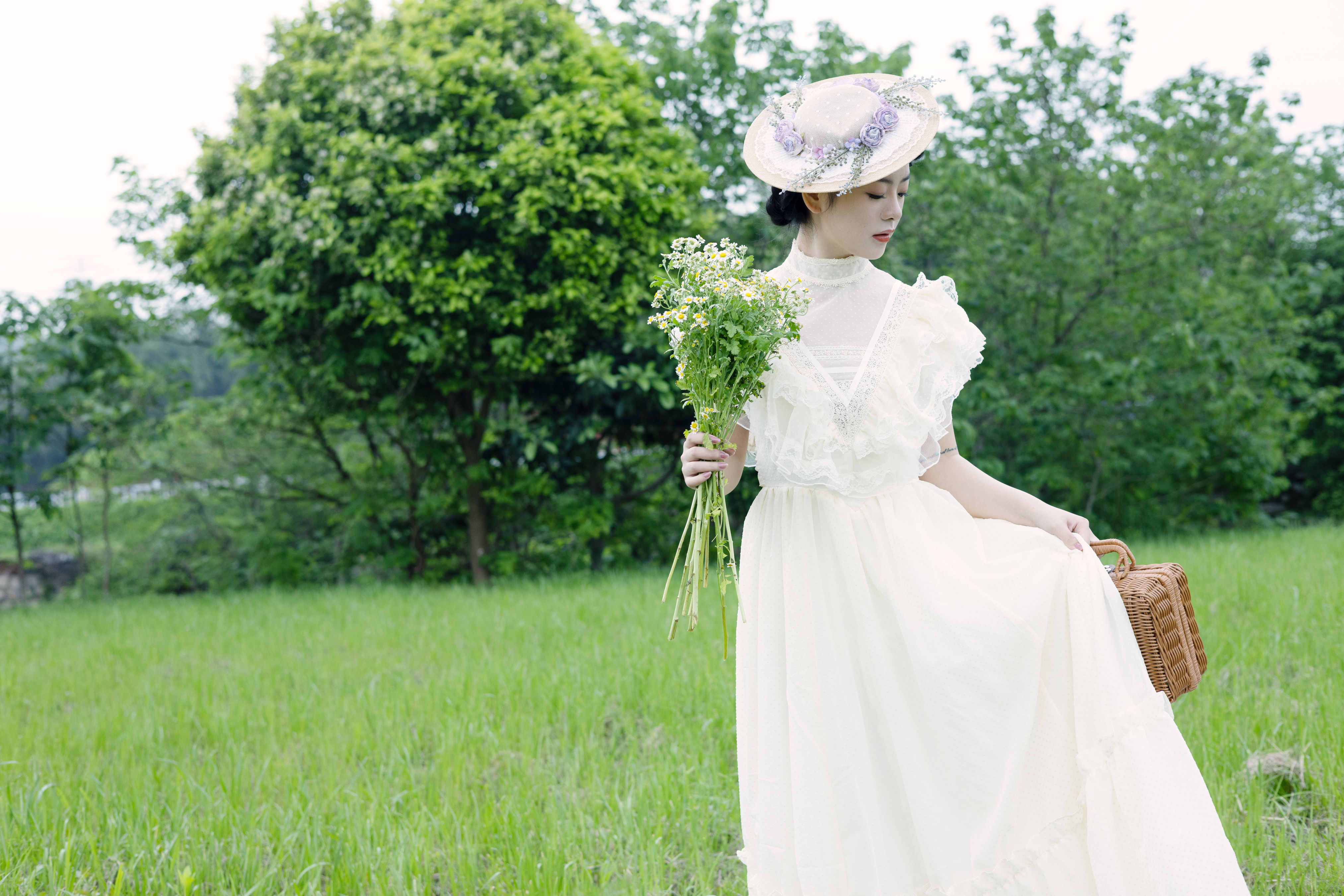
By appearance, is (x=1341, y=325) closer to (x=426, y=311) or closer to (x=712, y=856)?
(x=426, y=311)

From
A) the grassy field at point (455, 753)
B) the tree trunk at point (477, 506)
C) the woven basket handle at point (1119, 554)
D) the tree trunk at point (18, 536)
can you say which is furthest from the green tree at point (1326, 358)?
the tree trunk at point (18, 536)

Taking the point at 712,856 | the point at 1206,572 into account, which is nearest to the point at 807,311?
the point at 712,856

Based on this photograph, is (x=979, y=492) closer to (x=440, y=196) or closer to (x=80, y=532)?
(x=440, y=196)

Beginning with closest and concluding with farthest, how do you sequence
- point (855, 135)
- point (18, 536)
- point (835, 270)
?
1. point (855, 135)
2. point (835, 270)
3. point (18, 536)

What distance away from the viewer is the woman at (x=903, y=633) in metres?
1.71

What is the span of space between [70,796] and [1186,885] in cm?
308

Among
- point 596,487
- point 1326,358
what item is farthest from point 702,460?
point 1326,358

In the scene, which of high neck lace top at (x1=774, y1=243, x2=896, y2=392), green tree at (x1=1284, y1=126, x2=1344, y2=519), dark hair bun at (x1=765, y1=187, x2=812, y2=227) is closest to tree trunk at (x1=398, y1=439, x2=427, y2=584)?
dark hair bun at (x1=765, y1=187, x2=812, y2=227)

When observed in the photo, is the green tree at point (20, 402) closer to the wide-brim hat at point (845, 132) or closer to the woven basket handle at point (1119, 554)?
the wide-brim hat at point (845, 132)

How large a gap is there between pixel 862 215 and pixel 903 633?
883 millimetres

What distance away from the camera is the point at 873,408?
1.94 meters

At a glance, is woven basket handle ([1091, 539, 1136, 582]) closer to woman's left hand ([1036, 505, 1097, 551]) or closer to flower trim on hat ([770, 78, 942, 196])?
woman's left hand ([1036, 505, 1097, 551])

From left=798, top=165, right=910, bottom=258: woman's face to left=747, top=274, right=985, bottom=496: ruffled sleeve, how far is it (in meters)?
0.12

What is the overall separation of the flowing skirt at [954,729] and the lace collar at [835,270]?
0.49 m
